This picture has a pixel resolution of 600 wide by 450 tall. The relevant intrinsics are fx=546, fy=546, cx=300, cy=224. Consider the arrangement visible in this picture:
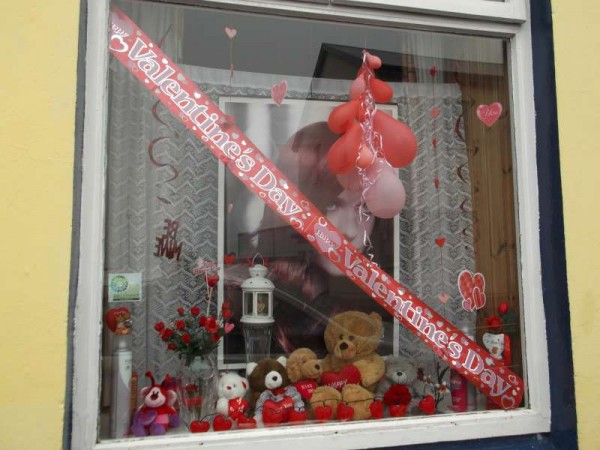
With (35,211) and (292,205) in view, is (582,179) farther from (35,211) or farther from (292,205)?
(35,211)

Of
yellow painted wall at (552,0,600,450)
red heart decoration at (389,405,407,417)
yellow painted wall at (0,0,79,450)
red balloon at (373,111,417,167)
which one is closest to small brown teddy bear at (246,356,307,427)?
red heart decoration at (389,405,407,417)

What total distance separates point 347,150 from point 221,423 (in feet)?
3.86

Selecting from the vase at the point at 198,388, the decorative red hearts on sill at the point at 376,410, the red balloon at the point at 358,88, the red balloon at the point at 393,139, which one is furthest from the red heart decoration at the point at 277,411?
the red balloon at the point at 358,88

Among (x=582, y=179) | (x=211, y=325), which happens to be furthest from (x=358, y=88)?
(x=211, y=325)

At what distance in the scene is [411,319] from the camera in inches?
96.5

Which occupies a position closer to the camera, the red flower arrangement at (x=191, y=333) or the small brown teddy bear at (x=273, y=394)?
the small brown teddy bear at (x=273, y=394)

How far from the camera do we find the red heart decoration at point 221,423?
6.76ft

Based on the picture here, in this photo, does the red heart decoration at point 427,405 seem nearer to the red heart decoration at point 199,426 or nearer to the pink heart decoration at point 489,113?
the red heart decoration at point 199,426

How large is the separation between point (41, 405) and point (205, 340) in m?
0.70

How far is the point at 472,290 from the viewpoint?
2539 millimetres

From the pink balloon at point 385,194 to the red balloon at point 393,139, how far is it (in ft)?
0.22

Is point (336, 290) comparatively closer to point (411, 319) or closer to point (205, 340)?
point (411, 319)

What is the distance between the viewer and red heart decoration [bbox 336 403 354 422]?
2.19 meters

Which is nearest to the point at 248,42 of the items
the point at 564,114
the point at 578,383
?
the point at 564,114
